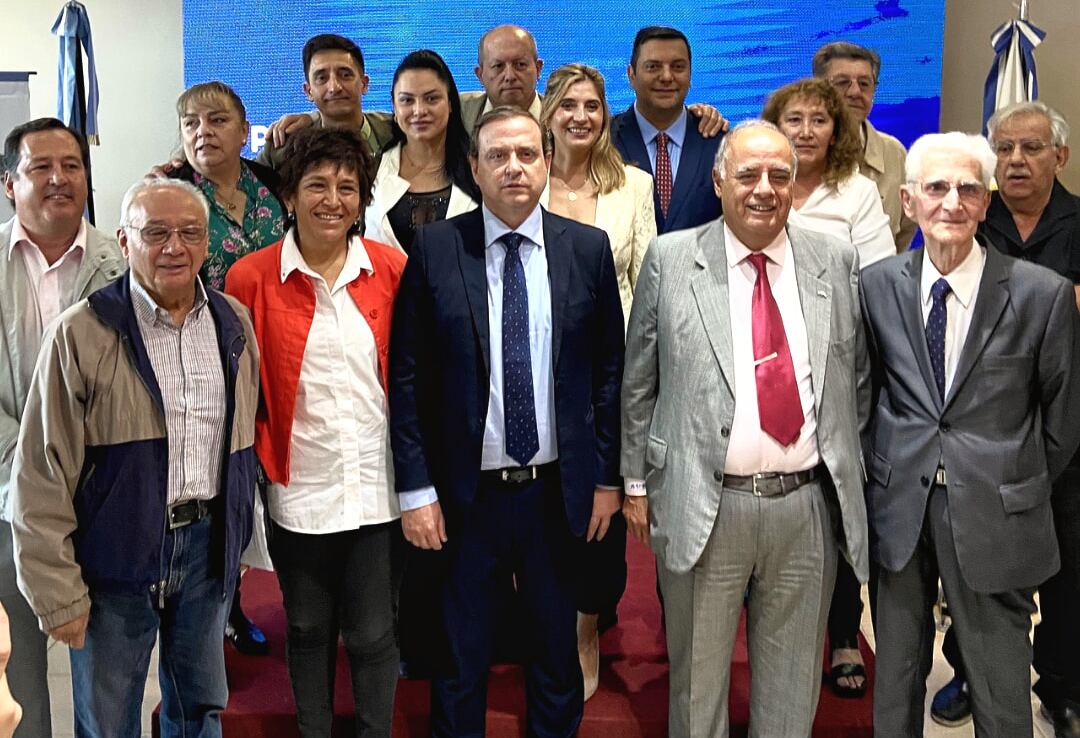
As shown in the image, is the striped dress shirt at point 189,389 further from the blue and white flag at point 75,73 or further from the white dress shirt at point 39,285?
the blue and white flag at point 75,73

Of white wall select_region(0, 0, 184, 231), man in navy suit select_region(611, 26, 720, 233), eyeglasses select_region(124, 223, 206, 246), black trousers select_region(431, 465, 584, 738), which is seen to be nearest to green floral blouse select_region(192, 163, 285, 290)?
eyeglasses select_region(124, 223, 206, 246)

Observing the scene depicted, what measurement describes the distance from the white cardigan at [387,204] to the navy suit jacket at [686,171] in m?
0.63

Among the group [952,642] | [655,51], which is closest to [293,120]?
[655,51]

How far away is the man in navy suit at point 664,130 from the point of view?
3629mm

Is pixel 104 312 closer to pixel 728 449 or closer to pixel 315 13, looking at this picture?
pixel 728 449

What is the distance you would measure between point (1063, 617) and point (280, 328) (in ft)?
8.36

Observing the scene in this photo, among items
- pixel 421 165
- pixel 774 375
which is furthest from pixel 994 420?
pixel 421 165

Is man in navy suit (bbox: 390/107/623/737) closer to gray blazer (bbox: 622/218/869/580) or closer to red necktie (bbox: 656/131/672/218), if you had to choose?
gray blazer (bbox: 622/218/869/580)

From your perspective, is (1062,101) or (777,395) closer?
(777,395)

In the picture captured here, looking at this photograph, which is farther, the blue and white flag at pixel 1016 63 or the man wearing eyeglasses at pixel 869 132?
the blue and white flag at pixel 1016 63

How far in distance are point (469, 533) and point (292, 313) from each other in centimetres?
74

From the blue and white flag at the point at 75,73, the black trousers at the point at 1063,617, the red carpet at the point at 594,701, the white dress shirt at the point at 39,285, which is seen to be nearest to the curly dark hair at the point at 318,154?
the white dress shirt at the point at 39,285

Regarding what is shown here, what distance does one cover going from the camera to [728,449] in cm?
266

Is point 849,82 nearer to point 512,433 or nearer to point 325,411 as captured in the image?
point 512,433
